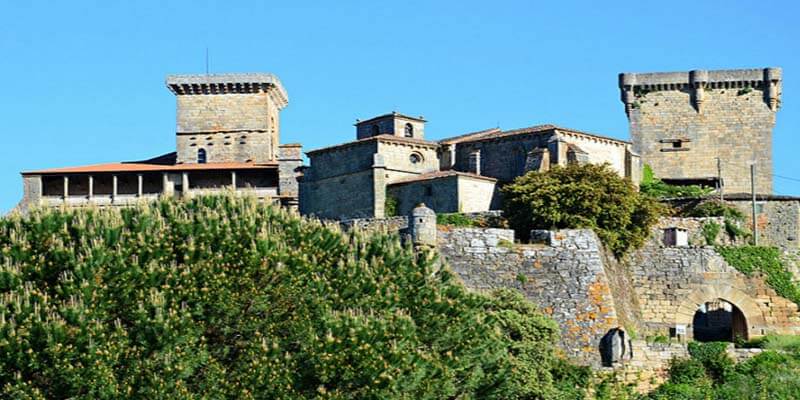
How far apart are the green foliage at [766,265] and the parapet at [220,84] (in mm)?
39960

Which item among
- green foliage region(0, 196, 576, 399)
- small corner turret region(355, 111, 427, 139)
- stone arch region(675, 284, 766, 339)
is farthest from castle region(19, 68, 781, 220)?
green foliage region(0, 196, 576, 399)

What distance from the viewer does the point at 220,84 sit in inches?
3113

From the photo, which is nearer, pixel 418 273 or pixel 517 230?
pixel 418 273

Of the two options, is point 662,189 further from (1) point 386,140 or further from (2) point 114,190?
(2) point 114,190

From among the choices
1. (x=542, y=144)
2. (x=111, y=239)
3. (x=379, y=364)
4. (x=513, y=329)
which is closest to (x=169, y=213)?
(x=111, y=239)

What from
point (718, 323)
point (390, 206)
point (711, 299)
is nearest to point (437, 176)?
point (390, 206)

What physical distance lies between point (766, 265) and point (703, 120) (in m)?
28.2

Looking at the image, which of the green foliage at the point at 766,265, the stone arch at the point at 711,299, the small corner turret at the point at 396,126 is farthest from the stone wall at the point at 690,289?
the small corner turret at the point at 396,126

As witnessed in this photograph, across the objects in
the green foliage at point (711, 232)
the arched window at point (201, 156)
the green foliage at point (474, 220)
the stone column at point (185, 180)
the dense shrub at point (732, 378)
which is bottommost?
the dense shrub at point (732, 378)

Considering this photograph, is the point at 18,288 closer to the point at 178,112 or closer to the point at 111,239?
the point at 111,239

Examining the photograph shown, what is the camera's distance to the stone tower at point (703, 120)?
7100 centimetres

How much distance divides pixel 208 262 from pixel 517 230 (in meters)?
21.0

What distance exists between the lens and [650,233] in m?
47.2

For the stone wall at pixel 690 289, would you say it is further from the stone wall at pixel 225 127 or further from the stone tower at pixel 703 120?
the stone wall at pixel 225 127
